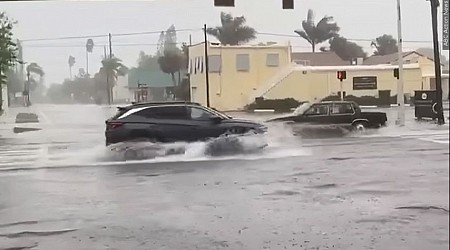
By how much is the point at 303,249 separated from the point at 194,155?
597mm

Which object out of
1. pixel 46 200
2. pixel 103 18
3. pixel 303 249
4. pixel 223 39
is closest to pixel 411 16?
pixel 223 39

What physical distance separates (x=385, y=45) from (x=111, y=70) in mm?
1188

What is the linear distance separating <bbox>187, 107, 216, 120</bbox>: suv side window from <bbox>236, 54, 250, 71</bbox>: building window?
0.74ft

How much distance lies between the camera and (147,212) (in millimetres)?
2725

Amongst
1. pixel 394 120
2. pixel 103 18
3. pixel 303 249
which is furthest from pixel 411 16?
pixel 103 18

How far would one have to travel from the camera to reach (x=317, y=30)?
108 inches

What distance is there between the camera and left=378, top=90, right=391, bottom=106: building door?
2.70m

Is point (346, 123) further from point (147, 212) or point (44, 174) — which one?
point (44, 174)

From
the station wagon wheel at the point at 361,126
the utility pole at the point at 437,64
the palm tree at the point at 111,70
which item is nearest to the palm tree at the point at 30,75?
the palm tree at the point at 111,70

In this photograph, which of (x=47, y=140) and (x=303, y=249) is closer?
(x=303, y=249)

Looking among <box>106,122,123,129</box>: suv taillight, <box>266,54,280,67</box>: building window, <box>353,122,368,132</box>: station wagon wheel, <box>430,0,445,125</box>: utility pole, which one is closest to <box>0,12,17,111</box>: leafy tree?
<box>106,122,123,129</box>: suv taillight

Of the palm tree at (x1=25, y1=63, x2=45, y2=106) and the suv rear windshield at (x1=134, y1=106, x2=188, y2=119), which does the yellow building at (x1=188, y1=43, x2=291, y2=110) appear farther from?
the palm tree at (x1=25, y1=63, x2=45, y2=106)

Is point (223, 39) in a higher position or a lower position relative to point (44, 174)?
higher

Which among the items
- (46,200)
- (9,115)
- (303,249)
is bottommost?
(303,249)
